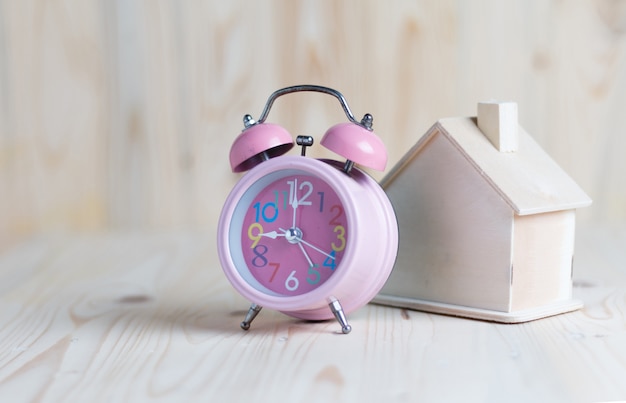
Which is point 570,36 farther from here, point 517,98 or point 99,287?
point 99,287

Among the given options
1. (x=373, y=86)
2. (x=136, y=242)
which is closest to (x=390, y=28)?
(x=373, y=86)

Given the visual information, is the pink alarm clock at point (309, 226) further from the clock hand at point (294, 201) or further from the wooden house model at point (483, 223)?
the wooden house model at point (483, 223)

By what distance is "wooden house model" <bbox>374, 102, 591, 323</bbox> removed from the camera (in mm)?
1171

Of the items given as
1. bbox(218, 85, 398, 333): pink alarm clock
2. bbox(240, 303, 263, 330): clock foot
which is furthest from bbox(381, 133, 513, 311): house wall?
bbox(240, 303, 263, 330): clock foot

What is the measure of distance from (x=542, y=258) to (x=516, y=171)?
4.5 inches

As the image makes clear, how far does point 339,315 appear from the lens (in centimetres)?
112

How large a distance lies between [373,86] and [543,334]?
0.93m

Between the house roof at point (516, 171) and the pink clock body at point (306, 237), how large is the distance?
13 centimetres

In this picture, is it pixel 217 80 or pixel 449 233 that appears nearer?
pixel 449 233

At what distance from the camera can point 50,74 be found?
6.37ft

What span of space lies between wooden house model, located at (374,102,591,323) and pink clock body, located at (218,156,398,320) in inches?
4.5

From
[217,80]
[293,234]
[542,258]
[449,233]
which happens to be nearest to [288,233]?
[293,234]

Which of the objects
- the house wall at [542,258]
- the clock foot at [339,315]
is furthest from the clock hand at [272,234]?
the house wall at [542,258]

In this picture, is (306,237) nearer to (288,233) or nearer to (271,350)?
(288,233)
